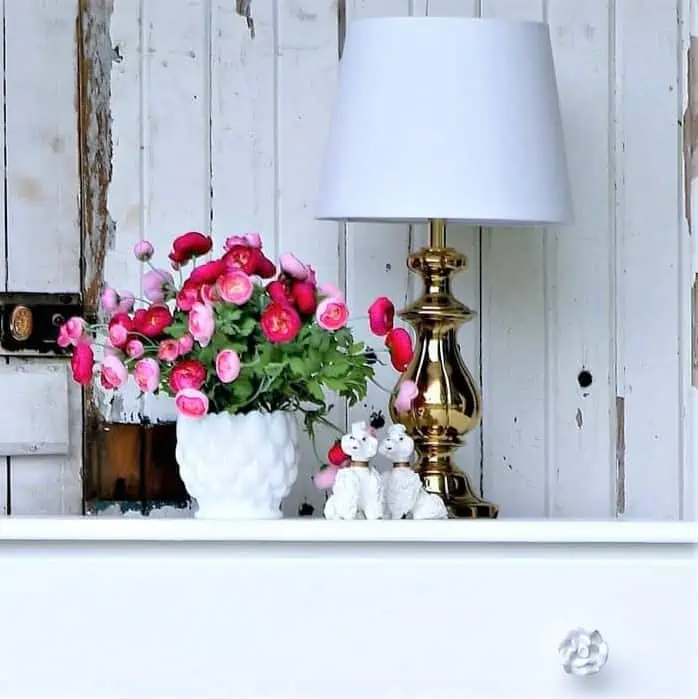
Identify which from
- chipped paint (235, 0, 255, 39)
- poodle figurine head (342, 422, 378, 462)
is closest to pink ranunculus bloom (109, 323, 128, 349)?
poodle figurine head (342, 422, 378, 462)

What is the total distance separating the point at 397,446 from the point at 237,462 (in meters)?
0.17

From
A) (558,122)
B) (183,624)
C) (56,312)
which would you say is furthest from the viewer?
(56,312)

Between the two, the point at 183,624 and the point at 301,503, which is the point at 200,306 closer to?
the point at 183,624

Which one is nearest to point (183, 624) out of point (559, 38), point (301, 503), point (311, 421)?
point (311, 421)

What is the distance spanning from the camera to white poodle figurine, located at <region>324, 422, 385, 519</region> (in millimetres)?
1358

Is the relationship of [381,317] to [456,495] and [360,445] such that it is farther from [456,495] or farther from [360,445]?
[456,495]

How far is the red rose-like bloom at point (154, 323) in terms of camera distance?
4.52 ft

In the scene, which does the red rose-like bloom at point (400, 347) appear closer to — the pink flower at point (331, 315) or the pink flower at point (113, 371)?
the pink flower at point (331, 315)

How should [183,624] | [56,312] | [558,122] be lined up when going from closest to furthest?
[183,624] → [558,122] → [56,312]

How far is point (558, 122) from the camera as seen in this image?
4.85ft

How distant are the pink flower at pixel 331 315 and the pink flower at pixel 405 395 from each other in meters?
0.17

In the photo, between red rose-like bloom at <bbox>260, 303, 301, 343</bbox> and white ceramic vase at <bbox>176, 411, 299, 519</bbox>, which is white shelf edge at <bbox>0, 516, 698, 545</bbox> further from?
red rose-like bloom at <bbox>260, 303, 301, 343</bbox>

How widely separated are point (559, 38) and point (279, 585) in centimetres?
81

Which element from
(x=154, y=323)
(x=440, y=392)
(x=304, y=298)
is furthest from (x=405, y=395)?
(x=154, y=323)
